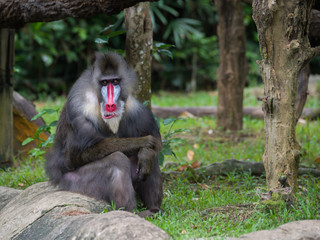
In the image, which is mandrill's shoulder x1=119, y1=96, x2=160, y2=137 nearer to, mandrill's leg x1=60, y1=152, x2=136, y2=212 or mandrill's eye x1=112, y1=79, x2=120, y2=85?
mandrill's eye x1=112, y1=79, x2=120, y2=85

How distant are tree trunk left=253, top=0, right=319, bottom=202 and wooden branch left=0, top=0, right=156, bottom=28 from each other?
120 centimetres

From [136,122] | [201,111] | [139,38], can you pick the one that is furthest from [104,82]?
[201,111]

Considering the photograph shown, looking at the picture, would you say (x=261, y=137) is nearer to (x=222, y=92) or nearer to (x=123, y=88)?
(x=222, y=92)

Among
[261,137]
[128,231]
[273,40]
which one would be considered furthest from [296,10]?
[261,137]

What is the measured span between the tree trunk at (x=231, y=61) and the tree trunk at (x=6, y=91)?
3.20 metres

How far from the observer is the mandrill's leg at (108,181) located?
358 centimetres

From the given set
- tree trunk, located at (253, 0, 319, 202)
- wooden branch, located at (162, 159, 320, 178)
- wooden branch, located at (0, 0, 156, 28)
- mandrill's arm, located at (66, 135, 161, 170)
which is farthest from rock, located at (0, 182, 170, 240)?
wooden branch, located at (162, 159, 320, 178)

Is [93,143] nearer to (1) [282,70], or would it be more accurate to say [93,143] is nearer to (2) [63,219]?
(2) [63,219]

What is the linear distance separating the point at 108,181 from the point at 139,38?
174 centimetres

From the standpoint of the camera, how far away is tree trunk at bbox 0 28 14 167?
5.35 metres

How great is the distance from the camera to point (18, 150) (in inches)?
243

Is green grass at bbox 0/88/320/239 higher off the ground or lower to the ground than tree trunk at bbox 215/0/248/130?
lower

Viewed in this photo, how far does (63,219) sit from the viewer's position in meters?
3.18

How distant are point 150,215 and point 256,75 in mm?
9905
